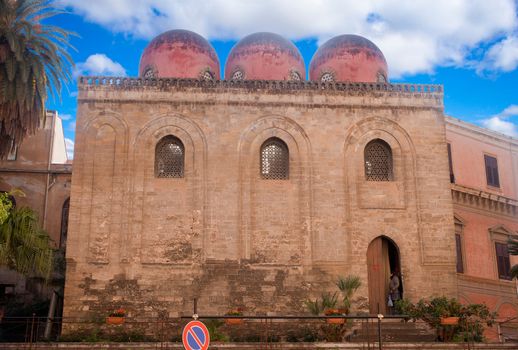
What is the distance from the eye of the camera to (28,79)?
1834 centimetres

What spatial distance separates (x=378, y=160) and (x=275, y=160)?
350 cm

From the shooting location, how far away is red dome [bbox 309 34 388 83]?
905 inches

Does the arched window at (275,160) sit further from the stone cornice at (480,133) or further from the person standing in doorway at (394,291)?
the stone cornice at (480,133)

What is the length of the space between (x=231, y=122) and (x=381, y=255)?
6.58 m

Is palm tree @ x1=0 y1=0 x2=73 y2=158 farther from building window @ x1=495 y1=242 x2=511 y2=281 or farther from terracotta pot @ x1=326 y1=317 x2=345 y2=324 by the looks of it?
building window @ x1=495 y1=242 x2=511 y2=281

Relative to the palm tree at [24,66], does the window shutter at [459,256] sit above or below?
below

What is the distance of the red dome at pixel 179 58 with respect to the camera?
22.6 metres

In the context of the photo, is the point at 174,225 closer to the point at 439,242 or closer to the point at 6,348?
the point at 6,348

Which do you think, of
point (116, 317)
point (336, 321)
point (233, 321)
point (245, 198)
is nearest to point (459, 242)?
point (245, 198)

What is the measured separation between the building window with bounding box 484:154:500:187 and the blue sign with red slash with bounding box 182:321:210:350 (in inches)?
816

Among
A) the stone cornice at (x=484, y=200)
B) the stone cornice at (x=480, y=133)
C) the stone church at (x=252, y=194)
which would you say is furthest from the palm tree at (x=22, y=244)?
the stone cornice at (x=480, y=133)

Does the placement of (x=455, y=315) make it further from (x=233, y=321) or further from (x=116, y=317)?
(x=116, y=317)

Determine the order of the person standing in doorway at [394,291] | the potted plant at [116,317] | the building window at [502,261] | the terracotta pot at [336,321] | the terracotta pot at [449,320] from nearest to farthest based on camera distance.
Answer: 1. the terracotta pot at [449,320]
2. the terracotta pot at [336,321]
3. the potted plant at [116,317]
4. the person standing in doorway at [394,291]
5. the building window at [502,261]

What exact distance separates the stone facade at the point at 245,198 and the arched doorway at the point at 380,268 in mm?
388
